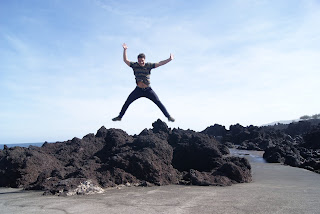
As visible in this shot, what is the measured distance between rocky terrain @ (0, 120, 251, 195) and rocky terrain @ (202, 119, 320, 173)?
208 inches

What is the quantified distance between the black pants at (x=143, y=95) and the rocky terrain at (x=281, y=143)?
8.09 metres

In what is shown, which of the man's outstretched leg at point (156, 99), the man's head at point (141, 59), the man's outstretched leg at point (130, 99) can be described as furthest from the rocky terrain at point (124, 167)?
the man's head at point (141, 59)

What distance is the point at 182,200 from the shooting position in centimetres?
660

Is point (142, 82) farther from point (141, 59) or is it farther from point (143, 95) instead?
point (141, 59)

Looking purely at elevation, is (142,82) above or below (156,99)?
above

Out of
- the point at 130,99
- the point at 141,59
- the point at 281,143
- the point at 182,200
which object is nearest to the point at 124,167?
the point at 130,99

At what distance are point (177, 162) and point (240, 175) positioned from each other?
2.61 m

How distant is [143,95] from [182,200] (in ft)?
10.7

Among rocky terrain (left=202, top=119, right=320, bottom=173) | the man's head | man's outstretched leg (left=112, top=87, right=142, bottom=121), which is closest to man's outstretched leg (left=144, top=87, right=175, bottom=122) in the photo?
man's outstretched leg (left=112, top=87, right=142, bottom=121)

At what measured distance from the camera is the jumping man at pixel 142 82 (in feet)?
26.5

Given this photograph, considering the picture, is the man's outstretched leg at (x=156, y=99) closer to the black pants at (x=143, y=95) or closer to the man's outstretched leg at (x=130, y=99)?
the black pants at (x=143, y=95)

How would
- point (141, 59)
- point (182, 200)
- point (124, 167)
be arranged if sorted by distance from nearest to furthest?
point (182, 200) < point (141, 59) < point (124, 167)

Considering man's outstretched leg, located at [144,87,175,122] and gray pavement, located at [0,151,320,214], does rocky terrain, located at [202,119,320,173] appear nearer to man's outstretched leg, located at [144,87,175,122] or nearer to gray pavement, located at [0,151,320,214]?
gray pavement, located at [0,151,320,214]

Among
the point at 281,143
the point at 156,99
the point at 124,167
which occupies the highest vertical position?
the point at 156,99
